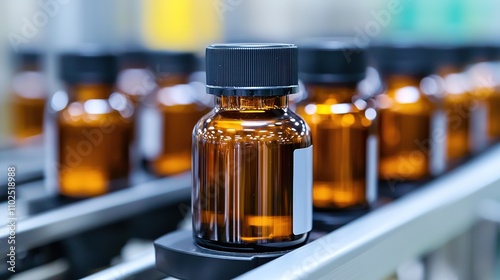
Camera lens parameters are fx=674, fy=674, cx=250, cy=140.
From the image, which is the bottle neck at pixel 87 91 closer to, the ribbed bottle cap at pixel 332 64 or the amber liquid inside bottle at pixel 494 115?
the ribbed bottle cap at pixel 332 64

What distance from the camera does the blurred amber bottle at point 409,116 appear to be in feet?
3.24

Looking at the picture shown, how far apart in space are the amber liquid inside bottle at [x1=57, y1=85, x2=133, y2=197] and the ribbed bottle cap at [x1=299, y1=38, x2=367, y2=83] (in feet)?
0.90

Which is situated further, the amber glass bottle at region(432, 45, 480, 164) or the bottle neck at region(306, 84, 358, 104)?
the amber glass bottle at region(432, 45, 480, 164)

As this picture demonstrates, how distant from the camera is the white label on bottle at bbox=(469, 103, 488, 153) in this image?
1217 mm

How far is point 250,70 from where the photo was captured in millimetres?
602

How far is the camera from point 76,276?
0.80m

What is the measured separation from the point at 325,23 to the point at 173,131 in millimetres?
1075

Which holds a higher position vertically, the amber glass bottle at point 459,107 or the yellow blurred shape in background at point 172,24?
the yellow blurred shape in background at point 172,24

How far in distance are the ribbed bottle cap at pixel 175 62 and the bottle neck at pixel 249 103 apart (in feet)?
1.46

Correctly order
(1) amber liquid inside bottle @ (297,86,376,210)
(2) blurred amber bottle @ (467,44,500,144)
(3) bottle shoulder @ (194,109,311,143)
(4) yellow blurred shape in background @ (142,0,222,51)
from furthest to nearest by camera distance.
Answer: (4) yellow blurred shape in background @ (142,0,222,51) → (2) blurred amber bottle @ (467,44,500,144) → (1) amber liquid inside bottle @ (297,86,376,210) → (3) bottle shoulder @ (194,109,311,143)

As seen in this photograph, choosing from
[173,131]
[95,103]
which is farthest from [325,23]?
[95,103]

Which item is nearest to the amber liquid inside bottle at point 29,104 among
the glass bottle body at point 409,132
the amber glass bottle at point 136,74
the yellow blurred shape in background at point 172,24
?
the amber glass bottle at point 136,74

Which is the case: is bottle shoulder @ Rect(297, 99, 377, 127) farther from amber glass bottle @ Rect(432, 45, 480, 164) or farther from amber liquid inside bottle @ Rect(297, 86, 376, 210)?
amber glass bottle @ Rect(432, 45, 480, 164)

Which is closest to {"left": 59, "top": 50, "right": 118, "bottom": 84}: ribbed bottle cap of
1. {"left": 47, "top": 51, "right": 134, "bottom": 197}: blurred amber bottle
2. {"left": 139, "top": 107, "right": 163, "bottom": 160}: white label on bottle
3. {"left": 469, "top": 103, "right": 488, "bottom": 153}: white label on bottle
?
{"left": 47, "top": 51, "right": 134, "bottom": 197}: blurred amber bottle
